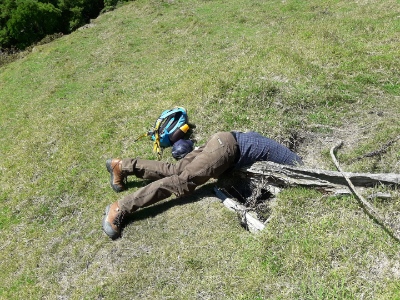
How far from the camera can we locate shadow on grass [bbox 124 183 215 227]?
5143 mm

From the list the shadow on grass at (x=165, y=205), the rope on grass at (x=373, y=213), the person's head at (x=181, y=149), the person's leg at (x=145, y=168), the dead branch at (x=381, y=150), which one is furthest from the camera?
the person's head at (x=181, y=149)

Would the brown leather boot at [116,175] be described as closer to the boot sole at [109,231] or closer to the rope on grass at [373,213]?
the boot sole at [109,231]

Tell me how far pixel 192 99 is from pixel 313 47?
4.98 m

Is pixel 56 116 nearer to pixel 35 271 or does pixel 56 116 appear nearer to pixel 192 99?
pixel 192 99

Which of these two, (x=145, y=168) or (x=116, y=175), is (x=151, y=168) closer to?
(x=145, y=168)

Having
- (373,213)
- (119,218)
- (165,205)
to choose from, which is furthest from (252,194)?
(119,218)

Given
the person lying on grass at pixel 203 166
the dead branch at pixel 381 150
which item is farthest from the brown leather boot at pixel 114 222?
the dead branch at pixel 381 150

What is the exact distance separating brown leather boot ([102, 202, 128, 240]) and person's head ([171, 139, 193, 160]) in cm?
205

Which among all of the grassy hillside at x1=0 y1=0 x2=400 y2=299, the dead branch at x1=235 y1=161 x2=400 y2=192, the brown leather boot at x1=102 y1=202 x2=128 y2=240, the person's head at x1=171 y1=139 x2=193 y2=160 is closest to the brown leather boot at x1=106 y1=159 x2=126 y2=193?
the grassy hillside at x1=0 y1=0 x2=400 y2=299

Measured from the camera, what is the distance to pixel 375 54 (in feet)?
29.6

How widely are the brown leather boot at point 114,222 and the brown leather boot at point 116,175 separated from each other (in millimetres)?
936

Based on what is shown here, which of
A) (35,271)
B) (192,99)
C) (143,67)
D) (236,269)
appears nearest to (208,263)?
(236,269)

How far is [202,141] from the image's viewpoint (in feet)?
23.4

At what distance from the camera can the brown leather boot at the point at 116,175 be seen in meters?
5.64
